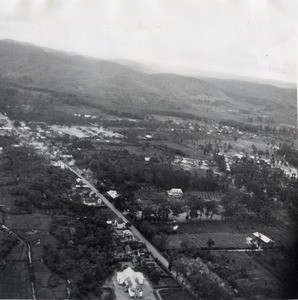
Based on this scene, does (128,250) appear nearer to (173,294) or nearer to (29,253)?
(173,294)

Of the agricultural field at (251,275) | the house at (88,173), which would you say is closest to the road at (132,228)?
the house at (88,173)

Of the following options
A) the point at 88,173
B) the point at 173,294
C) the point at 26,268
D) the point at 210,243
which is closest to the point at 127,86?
the point at 88,173

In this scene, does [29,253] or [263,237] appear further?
[263,237]

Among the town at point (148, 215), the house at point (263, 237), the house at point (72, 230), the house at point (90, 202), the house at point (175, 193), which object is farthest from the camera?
the house at point (175, 193)

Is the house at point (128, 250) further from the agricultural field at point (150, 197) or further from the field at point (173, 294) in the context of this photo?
the agricultural field at point (150, 197)

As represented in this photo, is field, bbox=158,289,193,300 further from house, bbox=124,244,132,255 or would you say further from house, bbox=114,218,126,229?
house, bbox=114,218,126,229

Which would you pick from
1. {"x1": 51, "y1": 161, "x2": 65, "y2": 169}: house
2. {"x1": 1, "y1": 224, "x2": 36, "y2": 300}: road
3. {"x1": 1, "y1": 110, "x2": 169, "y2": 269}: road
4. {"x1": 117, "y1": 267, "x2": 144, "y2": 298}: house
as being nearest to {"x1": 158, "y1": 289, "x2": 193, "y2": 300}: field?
{"x1": 117, "y1": 267, "x2": 144, "y2": 298}: house
